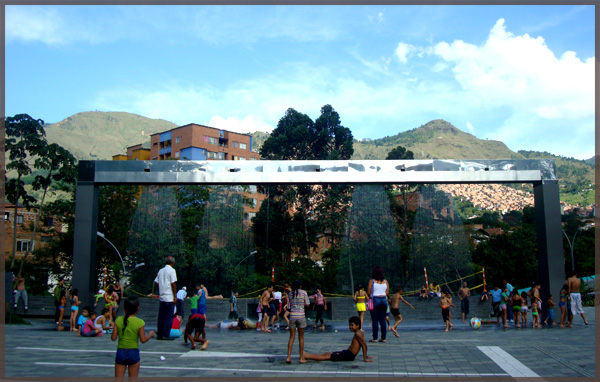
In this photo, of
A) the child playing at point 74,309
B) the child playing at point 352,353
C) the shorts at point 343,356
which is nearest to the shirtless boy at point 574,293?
the child playing at point 352,353

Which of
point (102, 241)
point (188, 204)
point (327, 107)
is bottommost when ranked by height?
point (102, 241)

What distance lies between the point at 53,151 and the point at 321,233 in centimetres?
2175

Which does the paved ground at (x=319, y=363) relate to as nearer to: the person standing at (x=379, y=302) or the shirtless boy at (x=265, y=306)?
the person standing at (x=379, y=302)

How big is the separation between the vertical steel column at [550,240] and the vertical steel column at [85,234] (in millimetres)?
15765

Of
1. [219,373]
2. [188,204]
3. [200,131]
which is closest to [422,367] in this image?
[219,373]

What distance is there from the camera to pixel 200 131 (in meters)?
90.6

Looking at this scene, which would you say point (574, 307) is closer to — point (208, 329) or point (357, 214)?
point (208, 329)

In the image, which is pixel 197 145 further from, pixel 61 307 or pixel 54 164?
pixel 61 307

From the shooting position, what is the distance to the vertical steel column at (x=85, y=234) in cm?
1733

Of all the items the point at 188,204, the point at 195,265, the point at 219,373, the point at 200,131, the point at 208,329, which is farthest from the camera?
the point at 200,131

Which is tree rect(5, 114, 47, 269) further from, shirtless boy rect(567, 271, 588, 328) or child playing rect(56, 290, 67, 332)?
shirtless boy rect(567, 271, 588, 328)

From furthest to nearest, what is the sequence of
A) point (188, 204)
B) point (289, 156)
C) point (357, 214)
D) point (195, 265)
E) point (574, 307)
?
point (289, 156) < point (188, 204) < point (357, 214) < point (195, 265) < point (574, 307)

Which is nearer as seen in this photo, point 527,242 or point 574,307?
point 574,307

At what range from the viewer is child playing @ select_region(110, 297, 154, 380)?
616 centimetres
